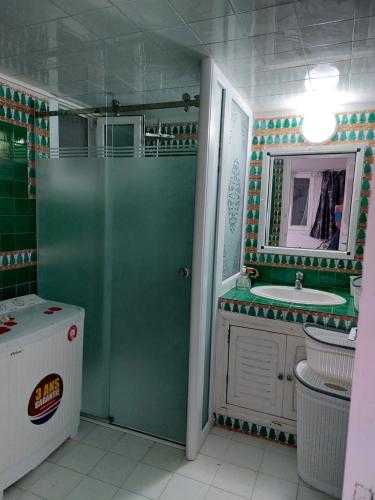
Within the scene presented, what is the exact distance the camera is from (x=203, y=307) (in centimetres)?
182

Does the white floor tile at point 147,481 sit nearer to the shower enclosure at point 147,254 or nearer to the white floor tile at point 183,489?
the white floor tile at point 183,489

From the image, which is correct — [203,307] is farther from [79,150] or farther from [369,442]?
[369,442]

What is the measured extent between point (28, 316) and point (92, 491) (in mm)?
927

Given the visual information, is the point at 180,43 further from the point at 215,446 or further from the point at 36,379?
the point at 215,446

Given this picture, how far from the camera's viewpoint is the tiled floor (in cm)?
165

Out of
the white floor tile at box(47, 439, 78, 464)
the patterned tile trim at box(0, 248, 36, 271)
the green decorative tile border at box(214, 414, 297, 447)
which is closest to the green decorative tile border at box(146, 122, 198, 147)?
the patterned tile trim at box(0, 248, 36, 271)

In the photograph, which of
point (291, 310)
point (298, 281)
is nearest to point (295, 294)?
point (298, 281)

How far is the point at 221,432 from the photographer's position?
83.8 inches

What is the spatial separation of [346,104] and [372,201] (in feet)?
7.03

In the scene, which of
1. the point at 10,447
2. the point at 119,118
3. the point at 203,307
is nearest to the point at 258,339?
Result: the point at 203,307

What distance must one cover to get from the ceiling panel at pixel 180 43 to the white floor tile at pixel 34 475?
2.10 m

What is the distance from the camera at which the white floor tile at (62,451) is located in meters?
1.86

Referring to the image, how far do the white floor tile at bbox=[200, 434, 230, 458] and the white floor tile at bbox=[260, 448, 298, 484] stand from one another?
0.23 meters

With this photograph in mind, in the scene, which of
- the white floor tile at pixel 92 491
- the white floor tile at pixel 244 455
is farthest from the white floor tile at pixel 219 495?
the white floor tile at pixel 92 491
